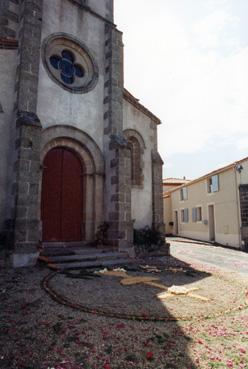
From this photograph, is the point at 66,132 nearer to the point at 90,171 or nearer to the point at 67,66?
the point at 90,171

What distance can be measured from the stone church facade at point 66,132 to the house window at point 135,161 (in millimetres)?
48

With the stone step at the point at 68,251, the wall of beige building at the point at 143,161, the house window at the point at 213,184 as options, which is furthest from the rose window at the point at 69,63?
the house window at the point at 213,184

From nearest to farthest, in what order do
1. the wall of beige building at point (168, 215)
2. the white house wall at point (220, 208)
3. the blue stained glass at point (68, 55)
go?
the blue stained glass at point (68, 55)
the white house wall at point (220, 208)
the wall of beige building at point (168, 215)

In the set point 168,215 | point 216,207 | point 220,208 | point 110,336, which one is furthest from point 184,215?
point 110,336

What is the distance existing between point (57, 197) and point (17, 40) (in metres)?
5.69

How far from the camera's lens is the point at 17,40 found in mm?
9539

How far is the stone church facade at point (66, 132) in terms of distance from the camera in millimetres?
8289

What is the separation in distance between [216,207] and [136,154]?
11.1 m

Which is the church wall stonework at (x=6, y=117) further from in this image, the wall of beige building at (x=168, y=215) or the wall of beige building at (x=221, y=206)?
the wall of beige building at (x=168, y=215)

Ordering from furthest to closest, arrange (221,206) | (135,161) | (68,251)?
(221,206) < (135,161) < (68,251)

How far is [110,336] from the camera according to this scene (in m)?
3.44

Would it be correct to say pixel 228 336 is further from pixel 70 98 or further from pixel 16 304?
pixel 70 98

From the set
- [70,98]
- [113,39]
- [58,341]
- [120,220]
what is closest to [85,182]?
[120,220]

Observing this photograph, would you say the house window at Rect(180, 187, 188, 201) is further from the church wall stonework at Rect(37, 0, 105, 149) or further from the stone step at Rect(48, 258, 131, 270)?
the stone step at Rect(48, 258, 131, 270)
